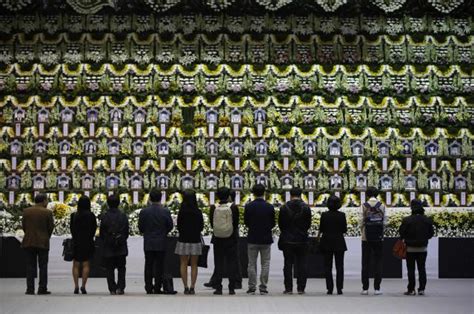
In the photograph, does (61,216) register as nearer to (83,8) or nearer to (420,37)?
(83,8)

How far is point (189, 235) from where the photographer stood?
58.2 ft

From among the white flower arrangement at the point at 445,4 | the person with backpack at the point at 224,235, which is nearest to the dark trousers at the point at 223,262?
the person with backpack at the point at 224,235

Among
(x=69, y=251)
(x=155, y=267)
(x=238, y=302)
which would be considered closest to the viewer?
(x=238, y=302)

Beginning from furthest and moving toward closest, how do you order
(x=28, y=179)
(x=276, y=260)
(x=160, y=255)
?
(x=28, y=179)
(x=276, y=260)
(x=160, y=255)

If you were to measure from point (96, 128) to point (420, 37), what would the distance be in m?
7.37

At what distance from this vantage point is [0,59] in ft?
83.4

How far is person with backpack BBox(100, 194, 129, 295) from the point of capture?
17.6 metres

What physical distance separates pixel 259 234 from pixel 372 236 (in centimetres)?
177

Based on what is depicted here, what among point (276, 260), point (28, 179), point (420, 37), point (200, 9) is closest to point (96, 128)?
point (28, 179)

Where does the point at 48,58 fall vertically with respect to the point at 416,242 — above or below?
above

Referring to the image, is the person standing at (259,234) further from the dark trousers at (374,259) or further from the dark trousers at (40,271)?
the dark trousers at (40,271)

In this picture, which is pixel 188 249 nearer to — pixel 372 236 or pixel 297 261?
pixel 297 261

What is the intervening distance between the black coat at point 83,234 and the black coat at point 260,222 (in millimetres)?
2392

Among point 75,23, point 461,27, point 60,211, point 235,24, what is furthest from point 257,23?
point 60,211
